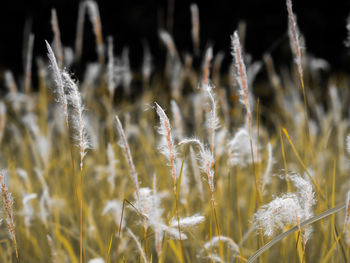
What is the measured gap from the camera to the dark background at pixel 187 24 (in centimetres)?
424

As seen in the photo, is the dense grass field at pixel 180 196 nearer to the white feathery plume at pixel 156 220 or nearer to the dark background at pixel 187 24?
the white feathery plume at pixel 156 220

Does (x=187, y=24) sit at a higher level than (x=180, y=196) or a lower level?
higher

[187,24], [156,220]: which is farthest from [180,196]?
[187,24]

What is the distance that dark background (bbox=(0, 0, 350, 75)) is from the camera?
4.24 metres

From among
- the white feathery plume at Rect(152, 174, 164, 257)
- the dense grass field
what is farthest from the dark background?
the white feathery plume at Rect(152, 174, 164, 257)

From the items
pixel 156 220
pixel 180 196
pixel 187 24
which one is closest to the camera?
pixel 156 220

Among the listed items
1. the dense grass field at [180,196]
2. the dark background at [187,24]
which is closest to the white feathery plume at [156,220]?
the dense grass field at [180,196]

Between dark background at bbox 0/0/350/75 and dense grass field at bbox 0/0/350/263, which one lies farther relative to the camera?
dark background at bbox 0/0/350/75

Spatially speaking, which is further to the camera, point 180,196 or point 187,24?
point 187,24

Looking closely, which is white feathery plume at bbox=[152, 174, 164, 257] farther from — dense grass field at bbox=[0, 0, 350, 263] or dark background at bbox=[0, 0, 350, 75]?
dark background at bbox=[0, 0, 350, 75]

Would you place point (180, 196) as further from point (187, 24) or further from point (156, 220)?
point (187, 24)

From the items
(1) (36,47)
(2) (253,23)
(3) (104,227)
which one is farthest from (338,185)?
(1) (36,47)

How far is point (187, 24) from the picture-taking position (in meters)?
4.36

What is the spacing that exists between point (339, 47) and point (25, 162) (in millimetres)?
3901
